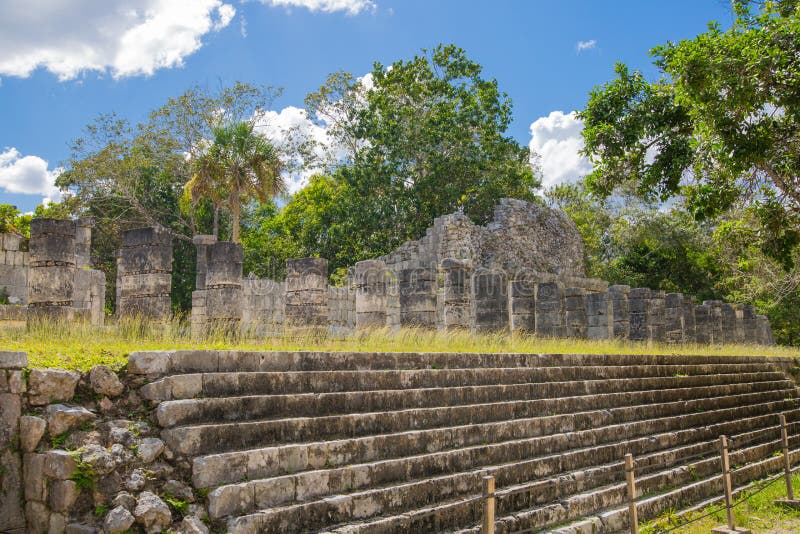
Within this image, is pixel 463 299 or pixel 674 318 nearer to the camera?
pixel 463 299

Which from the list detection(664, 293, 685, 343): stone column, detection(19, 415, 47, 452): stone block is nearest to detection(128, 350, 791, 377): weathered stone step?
detection(19, 415, 47, 452): stone block

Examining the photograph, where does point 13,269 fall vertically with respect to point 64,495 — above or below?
above

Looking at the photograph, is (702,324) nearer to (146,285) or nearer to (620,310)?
(620,310)

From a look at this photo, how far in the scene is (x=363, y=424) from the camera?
20.8ft

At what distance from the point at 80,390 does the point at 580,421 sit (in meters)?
5.73

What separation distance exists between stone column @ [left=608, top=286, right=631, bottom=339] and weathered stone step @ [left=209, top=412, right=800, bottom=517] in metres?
8.55

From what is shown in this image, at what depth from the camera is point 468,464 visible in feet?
22.1

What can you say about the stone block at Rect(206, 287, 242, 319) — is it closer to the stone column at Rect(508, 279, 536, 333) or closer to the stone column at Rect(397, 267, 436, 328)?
the stone column at Rect(397, 267, 436, 328)

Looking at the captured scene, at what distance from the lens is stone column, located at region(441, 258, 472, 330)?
1456 centimetres

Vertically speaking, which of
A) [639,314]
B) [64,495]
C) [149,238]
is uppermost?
[149,238]

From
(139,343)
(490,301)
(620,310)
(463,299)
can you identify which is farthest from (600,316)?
(139,343)

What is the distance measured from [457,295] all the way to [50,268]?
7621mm

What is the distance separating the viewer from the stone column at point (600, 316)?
17688 mm

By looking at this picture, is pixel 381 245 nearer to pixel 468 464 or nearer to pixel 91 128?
pixel 91 128
